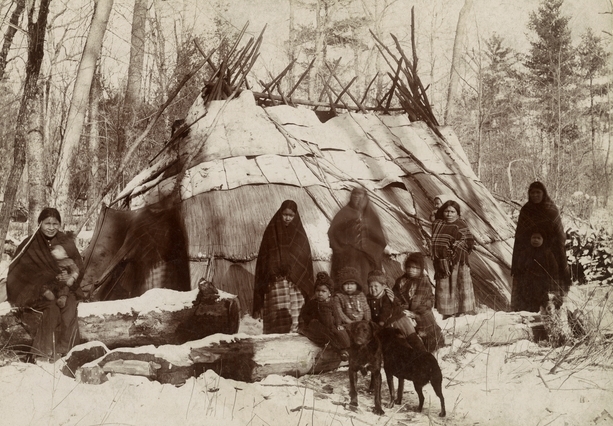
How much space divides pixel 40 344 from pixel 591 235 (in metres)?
6.21

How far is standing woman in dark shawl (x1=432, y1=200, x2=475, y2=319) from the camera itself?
15.7 ft

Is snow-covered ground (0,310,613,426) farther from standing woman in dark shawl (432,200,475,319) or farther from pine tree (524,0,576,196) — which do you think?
pine tree (524,0,576,196)

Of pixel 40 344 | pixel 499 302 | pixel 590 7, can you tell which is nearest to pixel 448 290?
pixel 499 302

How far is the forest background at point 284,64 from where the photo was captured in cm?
488

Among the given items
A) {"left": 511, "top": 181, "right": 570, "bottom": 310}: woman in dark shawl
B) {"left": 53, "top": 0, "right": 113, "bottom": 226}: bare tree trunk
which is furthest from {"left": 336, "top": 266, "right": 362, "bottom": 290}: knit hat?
{"left": 53, "top": 0, "right": 113, "bottom": 226}: bare tree trunk

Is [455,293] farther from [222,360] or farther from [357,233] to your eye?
[222,360]

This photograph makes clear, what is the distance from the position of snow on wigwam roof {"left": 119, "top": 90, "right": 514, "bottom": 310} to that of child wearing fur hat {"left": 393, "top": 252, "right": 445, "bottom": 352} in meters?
1.02

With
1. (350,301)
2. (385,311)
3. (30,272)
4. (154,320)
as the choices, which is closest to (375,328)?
(385,311)

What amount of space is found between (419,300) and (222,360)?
4.86ft

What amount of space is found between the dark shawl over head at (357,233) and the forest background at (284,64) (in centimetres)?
192

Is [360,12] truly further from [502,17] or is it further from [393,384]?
[393,384]

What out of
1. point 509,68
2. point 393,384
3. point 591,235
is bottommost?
point 393,384

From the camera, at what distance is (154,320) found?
4.02 m

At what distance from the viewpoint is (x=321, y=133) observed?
19.9ft
